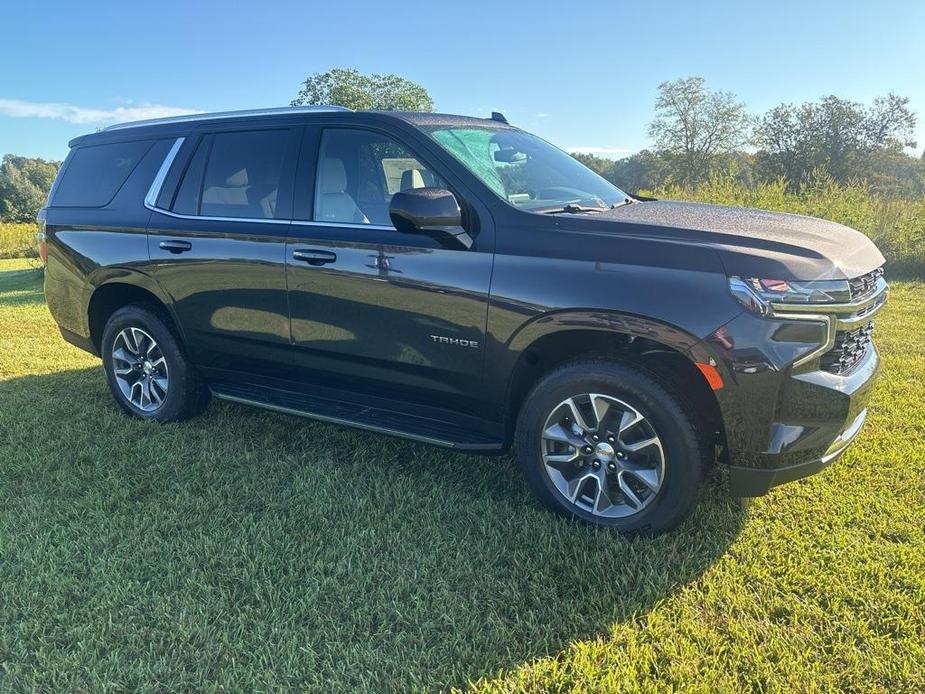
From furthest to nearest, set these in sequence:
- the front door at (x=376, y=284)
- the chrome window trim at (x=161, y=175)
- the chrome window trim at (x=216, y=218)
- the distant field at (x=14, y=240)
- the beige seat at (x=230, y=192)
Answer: the distant field at (x=14, y=240) → the chrome window trim at (x=161, y=175) → the beige seat at (x=230, y=192) → the chrome window trim at (x=216, y=218) → the front door at (x=376, y=284)

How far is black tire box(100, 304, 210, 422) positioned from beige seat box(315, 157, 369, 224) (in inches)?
59.5

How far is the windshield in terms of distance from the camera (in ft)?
10.6

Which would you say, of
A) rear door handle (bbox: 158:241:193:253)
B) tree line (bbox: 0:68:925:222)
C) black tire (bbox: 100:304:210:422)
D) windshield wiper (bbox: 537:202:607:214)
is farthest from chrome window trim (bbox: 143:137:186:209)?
tree line (bbox: 0:68:925:222)

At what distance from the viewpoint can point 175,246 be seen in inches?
157

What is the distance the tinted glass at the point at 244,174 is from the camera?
3.69m

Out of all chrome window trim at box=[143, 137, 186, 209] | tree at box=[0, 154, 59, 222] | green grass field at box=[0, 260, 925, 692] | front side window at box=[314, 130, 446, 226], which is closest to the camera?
→ green grass field at box=[0, 260, 925, 692]

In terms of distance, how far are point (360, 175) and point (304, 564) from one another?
2006mm

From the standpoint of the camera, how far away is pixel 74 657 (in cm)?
225

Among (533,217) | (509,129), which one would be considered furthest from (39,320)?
(533,217)

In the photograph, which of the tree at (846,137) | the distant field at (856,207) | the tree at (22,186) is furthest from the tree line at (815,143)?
the tree at (22,186)

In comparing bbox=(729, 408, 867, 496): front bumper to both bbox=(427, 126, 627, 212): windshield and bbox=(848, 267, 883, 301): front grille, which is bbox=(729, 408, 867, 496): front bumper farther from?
bbox=(427, 126, 627, 212): windshield

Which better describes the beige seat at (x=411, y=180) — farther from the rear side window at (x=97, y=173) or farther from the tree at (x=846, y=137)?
the tree at (x=846, y=137)

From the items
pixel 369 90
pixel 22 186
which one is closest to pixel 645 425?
pixel 369 90

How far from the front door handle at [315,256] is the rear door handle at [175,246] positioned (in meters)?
0.89
